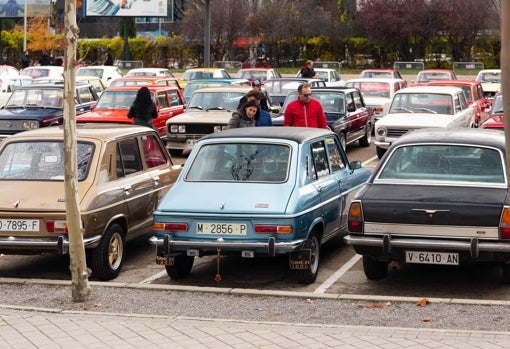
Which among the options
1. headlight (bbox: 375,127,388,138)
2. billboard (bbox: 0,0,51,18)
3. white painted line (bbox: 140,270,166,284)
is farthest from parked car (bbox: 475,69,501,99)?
billboard (bbox: 0,0,51,18)

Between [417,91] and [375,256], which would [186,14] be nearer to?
[417,91]

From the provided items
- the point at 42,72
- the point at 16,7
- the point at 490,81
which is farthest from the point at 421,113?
the point at 16,7

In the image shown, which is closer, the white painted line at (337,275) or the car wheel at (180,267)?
the white painted line at (337,275)

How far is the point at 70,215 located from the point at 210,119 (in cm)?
1223

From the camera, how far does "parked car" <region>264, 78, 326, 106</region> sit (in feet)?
95.6

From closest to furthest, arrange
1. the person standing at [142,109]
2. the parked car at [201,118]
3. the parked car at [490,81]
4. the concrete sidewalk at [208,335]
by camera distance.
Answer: the concrete sidewalk at [208,335], the person standing at [142,109], the parked car at [201,118], the parked car at [490,81]

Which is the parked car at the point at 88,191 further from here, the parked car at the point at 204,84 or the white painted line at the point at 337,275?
the parked car at the point at 204,84

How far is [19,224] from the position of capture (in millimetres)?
10164

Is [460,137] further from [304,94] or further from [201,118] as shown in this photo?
[201,118]

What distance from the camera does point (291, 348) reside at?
733 centimetres

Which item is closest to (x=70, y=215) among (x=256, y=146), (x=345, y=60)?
(x=256, y=146)

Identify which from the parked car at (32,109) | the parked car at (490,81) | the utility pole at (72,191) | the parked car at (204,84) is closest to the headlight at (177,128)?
the parked car at (32,109)

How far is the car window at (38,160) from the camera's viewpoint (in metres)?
10.9

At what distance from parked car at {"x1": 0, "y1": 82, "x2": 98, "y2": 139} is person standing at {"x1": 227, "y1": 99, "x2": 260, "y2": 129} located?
23.6 feet
